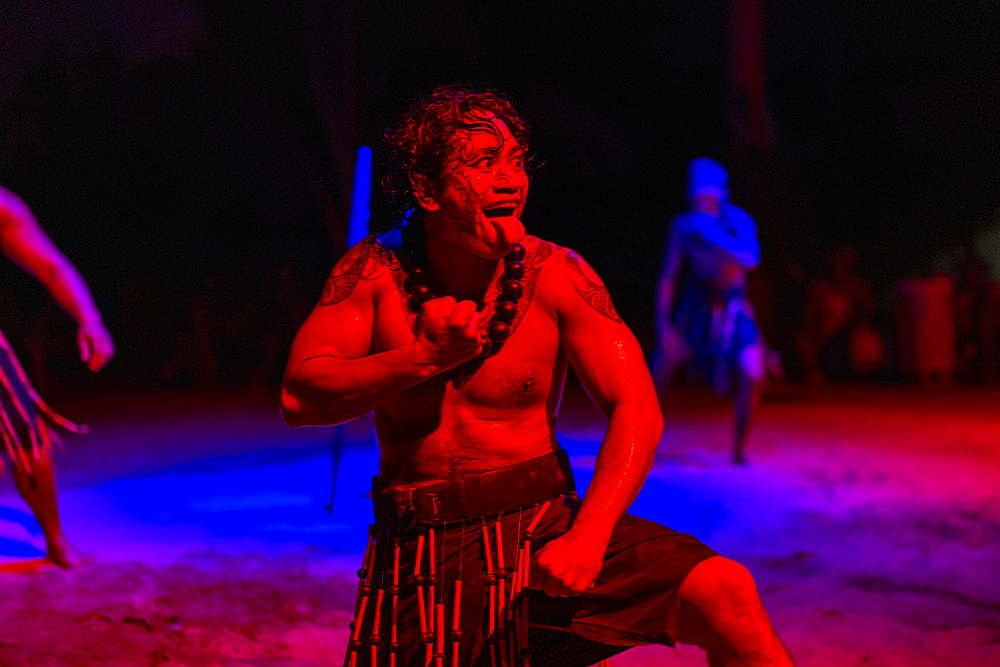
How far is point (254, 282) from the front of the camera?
53.3ft

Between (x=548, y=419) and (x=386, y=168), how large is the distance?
765 mm

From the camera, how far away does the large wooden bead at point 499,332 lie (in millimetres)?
2301

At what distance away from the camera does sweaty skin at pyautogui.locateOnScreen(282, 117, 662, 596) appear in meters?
2.14

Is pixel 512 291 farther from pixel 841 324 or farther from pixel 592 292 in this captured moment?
pixel 841 324

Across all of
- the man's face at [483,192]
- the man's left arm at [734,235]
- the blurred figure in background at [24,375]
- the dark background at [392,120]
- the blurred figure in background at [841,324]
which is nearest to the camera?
the man's face at [483,192]

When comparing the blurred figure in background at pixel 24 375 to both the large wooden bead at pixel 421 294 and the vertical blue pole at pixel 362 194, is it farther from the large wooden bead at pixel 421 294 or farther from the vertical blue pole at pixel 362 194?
the large wooden bead at pixel 421 294

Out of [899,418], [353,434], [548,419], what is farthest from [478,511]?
[899,418]

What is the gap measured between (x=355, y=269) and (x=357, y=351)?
20 cm

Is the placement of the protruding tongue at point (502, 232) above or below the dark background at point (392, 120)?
below

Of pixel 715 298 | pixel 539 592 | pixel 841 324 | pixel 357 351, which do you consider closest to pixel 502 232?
pixel 357 351

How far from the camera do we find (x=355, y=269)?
2.39 metres

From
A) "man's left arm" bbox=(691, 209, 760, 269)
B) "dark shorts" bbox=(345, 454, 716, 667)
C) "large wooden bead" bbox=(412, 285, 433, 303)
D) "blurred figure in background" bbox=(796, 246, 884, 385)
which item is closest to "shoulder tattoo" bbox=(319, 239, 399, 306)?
"large wooden bead" bbox=(412, 285, 433, 303)

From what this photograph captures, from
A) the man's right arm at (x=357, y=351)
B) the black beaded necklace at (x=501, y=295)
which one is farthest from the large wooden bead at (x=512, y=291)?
the man's right arm at (x=357, y=351)

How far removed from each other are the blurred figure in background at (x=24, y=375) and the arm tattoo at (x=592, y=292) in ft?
9.63
